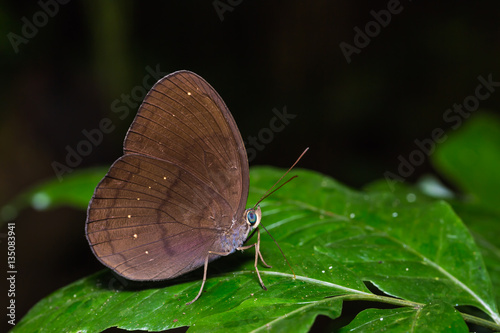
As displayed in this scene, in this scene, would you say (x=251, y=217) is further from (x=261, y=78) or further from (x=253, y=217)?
(x=261, y=78)

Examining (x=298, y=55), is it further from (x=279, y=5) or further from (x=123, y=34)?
(x=123, y=34)

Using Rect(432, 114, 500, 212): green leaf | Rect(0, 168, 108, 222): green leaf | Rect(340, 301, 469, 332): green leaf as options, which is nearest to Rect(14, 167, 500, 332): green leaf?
Rect(340, 301, 469, 332): green leaf

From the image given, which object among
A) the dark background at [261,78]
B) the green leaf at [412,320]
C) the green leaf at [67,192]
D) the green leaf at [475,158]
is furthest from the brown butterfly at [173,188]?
the dark background at [261,78]

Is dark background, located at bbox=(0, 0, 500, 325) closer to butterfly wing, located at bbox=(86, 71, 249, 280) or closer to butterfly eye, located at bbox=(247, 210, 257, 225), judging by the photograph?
butterfly wing, located at bbox=(86, 71, 249, 280)

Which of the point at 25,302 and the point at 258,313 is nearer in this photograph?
the point at 258,313

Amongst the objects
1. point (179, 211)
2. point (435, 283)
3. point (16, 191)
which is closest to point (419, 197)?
point (435, 283)

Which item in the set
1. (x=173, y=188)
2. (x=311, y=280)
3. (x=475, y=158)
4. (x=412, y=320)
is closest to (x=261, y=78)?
(x=475, y=158)
